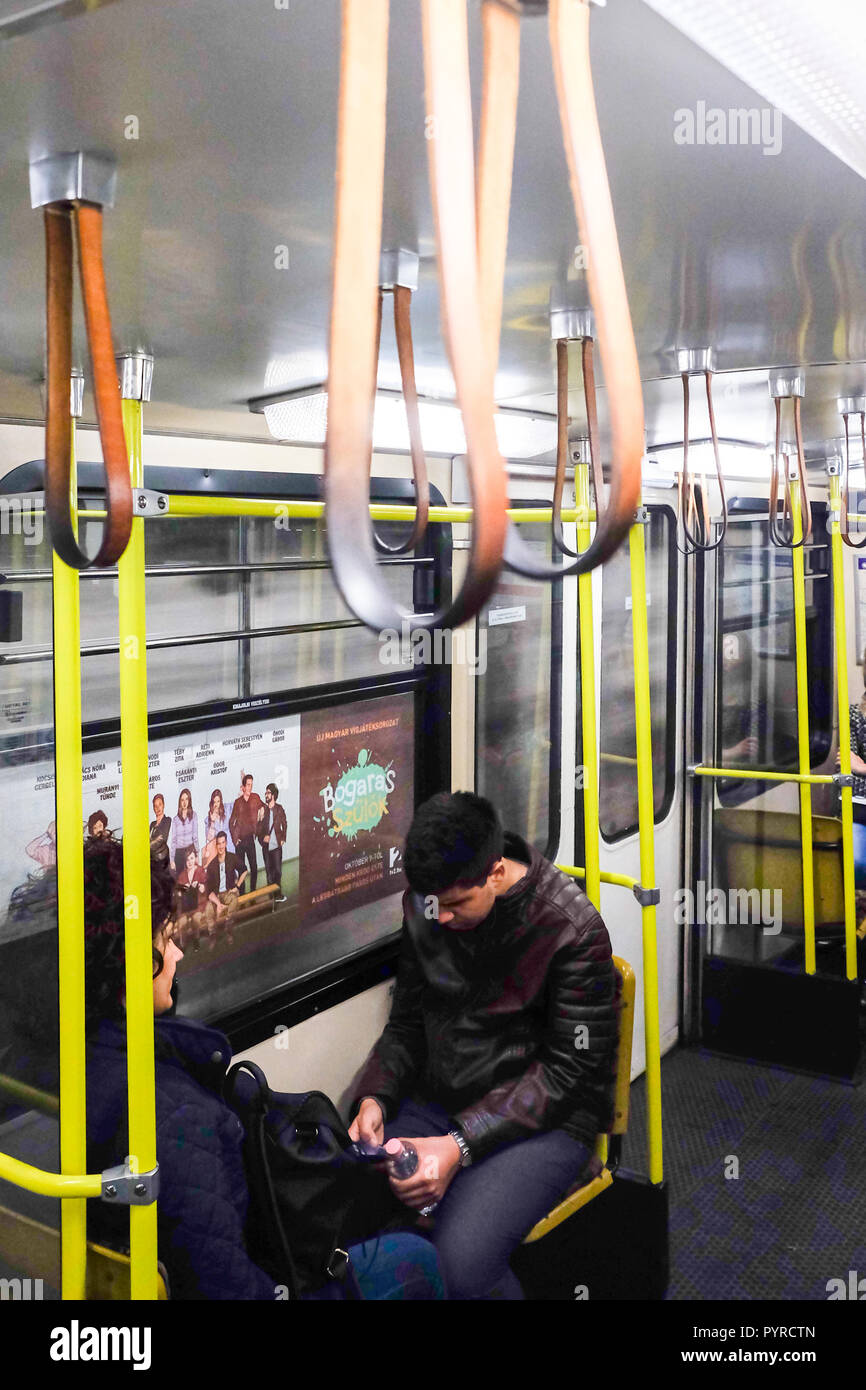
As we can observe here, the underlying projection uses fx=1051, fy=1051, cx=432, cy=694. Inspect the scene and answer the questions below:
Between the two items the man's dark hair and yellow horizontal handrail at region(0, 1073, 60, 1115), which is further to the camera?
the man's dark hair

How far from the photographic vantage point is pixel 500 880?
9.82 ft

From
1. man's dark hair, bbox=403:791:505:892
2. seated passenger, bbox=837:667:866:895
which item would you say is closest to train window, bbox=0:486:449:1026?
man's dark hair, bbox=403:791:505:892

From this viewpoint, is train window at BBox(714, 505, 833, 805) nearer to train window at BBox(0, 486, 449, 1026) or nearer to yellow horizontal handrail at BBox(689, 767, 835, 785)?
yellow horizontal handrail at BBox(689, 767, 835, 785)

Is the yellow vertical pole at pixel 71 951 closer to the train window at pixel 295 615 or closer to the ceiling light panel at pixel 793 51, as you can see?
the ceiling light panel at pixel 793 51

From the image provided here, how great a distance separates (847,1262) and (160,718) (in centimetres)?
296

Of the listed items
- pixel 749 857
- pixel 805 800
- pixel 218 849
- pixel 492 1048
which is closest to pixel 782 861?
pixel 749 857

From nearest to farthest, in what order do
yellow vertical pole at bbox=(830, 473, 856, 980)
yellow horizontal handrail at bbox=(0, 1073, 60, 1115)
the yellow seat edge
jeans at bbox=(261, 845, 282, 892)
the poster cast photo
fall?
yellow horizontal handrail at bbox=(0, 1073, 60, 1115)
the yellow seat edge
the poster cast photo
jeans at bbox=(261, 845, 282, 892)
yellow vertical pole at bbox=(830, 473, 856, 980)

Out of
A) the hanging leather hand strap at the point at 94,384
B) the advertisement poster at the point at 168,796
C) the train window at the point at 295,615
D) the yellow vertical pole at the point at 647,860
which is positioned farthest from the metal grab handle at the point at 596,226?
the train window at the point at 295,615

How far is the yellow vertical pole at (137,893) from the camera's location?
1619mm

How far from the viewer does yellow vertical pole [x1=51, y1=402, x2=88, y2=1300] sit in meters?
1.57

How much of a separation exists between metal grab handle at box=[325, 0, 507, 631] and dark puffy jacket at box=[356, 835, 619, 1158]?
263cm

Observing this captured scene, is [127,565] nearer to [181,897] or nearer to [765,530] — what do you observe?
[181,897]

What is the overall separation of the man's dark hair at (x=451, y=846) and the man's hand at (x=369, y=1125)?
2.16 feet
